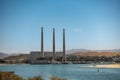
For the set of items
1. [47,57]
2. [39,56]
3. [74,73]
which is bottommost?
[74,73]

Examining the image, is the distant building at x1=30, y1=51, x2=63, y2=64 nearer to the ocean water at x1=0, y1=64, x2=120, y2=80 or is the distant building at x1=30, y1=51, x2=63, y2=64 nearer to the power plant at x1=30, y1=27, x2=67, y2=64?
the power plant at x1=30, y1=27, x2=67, y2=64

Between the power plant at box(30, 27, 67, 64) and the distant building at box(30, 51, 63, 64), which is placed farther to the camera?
the power plant at box(30, 27, 67, 64)

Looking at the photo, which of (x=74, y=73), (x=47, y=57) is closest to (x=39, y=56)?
(x=47, y=57)

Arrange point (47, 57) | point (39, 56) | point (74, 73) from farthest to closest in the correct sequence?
point (47, 57) → point (39, 56) → point (74, 73)

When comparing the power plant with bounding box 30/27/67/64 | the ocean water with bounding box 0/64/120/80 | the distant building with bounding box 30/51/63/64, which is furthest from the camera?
the power plant with bounding box 30/27/67/64

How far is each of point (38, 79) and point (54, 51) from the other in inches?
3181

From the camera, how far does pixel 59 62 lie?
95.3 metres

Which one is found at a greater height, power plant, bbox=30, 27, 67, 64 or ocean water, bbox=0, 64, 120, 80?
power plant, bbox=30, 27, 67, 64

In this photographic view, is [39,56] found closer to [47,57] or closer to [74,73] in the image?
[47,57]

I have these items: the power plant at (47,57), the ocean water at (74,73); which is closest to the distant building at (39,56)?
the power plant at (47,57)

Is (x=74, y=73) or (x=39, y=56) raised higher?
(x=39, y=56)

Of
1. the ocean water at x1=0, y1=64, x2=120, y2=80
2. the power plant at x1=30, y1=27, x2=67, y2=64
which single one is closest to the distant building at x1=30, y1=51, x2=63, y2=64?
the power plant at x1=30, y1=27, x2=67, y2=64

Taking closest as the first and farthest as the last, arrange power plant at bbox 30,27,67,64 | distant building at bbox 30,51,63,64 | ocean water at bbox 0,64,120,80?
ocean water at bbox 0,64,120,80 → distant building at bbox 30,51,63,64 → power plant at bbox 30,27,67,64

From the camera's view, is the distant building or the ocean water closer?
the ocean water
